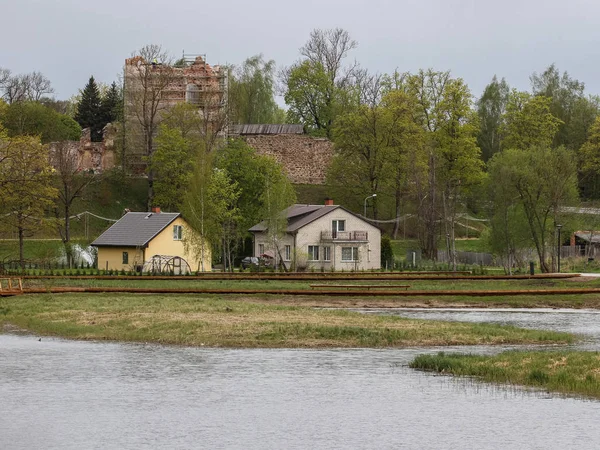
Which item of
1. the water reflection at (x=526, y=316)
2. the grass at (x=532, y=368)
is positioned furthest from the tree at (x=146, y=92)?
the grass at (x=532, y=368)

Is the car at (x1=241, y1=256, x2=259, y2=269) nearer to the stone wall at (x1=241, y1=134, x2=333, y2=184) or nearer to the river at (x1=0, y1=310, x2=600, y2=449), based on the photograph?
the stone wall at (x1=241, y1=134, x2=333, y2=184)

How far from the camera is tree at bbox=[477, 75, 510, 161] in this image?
127m

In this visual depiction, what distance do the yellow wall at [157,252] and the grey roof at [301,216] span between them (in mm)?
7615

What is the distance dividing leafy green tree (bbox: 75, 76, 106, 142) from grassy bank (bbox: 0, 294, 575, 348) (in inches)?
3068

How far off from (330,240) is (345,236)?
5.34ft

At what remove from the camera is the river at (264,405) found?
21.2m

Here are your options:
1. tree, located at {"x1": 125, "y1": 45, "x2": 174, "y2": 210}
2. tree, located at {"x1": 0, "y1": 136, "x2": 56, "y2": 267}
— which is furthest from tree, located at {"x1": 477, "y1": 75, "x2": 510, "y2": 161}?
tree, located at {"x1": 0, "y1": 136, "x2": 56, "y2": 267}

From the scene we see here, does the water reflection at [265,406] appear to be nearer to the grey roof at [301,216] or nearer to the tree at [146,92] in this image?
the grey roof at [301,216]

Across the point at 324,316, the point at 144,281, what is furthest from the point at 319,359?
the point at 144,281

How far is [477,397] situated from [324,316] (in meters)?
17.4

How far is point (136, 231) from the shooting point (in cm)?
7788

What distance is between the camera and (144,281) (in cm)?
6288

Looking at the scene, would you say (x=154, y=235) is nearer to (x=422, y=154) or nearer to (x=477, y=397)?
(x=422, y=154)

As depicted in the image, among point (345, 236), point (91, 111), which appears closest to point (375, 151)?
point (345, 236)
